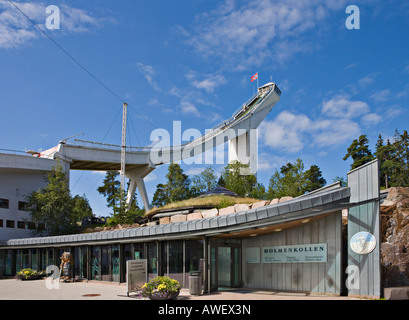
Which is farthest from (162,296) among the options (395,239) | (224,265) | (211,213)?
(211,213)

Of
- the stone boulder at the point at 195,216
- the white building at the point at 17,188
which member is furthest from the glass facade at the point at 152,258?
the white building at the point at 17,188

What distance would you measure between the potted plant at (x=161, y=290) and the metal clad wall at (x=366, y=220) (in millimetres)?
6737

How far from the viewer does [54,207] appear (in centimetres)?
4181

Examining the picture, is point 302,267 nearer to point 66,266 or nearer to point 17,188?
point 66,266

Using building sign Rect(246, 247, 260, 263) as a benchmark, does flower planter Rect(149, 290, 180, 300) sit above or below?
below

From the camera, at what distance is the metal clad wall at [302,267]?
48.5 feet

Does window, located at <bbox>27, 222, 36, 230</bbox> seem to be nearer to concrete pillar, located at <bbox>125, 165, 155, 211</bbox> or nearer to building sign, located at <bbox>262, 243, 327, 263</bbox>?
concrete pillar, located at <bbox>125, 165, 155, 211</bbox>

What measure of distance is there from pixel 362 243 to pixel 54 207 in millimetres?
35845

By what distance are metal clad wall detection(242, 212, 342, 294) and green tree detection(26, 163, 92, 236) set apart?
30049mm

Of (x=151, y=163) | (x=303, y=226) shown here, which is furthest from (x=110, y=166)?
(x=303, y=226)

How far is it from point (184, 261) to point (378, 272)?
8.98m

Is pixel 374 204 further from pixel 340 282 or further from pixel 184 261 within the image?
pixel 184 261

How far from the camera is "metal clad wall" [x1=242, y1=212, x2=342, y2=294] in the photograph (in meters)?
14.8

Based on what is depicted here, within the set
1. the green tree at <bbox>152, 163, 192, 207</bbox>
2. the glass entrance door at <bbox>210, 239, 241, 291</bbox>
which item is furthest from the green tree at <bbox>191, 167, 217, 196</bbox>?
the glass entrance door at <bbox>210, 239, 241, 291</bbox>
